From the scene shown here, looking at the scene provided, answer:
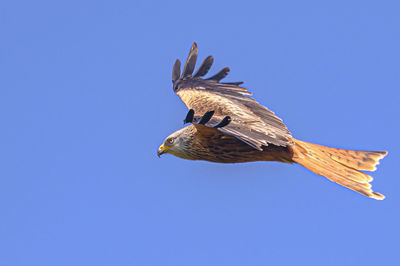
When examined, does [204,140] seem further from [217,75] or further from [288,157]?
[217,75]

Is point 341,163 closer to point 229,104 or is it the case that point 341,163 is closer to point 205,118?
point 229,104

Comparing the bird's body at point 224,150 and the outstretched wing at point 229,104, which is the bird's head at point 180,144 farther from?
the outstretched wing at point 229,104

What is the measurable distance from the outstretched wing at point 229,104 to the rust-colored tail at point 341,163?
1.09 ft

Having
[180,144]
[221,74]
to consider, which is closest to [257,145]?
[180,144]

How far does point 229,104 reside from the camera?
10070 mm

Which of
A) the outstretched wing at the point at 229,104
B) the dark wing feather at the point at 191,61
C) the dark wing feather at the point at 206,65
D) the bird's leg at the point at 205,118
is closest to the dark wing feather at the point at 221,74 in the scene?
the outstretched wing at the point at 229,104

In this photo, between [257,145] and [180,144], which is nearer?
[257,145]

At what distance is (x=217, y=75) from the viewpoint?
11.4 m

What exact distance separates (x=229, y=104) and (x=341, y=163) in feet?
6.66

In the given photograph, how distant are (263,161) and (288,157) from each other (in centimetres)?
42

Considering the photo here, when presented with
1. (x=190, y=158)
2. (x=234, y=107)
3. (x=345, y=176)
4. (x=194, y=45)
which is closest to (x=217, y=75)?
(x=194, y=45)

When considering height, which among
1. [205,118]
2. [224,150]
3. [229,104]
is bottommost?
[205,118]

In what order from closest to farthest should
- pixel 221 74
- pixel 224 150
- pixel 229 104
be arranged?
1. pixel 224 150
2. pixel 229 104
3. pixel 221 74

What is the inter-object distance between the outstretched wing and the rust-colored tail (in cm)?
33
